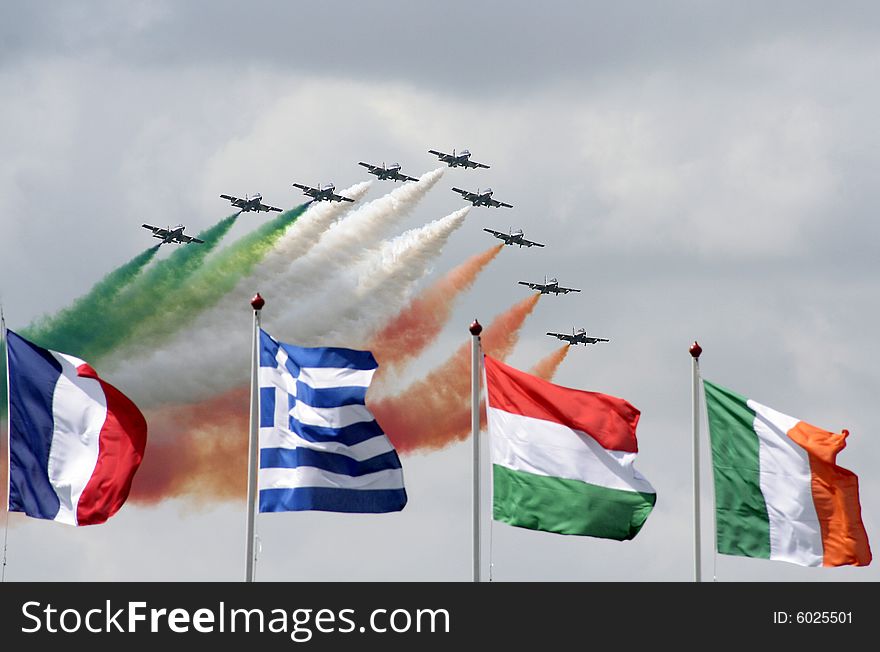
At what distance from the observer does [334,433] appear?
67.2m

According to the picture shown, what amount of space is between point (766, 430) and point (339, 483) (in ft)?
52.0

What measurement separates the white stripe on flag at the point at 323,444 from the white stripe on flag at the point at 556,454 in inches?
173

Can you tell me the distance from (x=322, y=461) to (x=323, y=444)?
0.56 m

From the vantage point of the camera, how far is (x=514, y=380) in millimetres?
70062

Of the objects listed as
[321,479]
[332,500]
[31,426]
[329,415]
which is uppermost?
[329,415]

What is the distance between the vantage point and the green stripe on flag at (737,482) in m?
71.9

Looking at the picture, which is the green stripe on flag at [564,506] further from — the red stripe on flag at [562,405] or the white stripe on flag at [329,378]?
the white stripe on flag at [329,378]

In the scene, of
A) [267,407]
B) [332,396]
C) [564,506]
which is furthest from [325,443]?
[564,506]

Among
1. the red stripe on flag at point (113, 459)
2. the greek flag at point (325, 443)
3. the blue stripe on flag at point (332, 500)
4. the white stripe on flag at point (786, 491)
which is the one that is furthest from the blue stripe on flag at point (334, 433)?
the white stripe on flag at point (786, 491)

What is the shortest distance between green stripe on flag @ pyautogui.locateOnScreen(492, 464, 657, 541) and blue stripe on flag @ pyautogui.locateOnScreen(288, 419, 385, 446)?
4893 millimetres

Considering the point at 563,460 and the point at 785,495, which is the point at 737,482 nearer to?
the point at 785,495
